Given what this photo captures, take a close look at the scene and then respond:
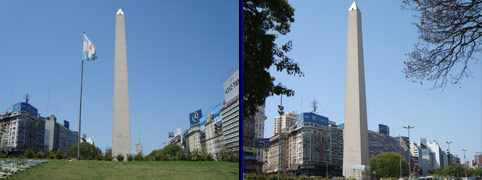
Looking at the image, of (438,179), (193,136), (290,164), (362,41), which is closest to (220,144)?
(193,136)

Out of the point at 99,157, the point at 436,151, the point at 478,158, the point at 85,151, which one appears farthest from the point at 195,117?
the point at 436,151

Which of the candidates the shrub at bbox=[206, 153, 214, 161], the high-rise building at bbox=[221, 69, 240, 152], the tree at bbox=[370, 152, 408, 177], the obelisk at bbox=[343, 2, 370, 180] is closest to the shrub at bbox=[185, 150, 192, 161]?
the shrub at bbox=[206, 153, 214, 161]

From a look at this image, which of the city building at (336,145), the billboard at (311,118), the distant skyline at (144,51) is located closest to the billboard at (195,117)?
the distant skyline at (144,51)

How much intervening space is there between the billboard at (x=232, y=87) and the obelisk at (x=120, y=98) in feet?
4.27

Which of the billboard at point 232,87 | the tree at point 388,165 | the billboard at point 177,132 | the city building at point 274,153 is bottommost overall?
the tree at point 388,165

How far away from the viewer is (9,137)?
4.03 m

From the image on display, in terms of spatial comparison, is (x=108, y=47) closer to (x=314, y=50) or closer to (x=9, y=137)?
(x=9, y=137)

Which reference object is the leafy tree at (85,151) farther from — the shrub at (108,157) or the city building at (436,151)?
the city building at (436,151)

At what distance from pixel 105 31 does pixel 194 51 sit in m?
1.36

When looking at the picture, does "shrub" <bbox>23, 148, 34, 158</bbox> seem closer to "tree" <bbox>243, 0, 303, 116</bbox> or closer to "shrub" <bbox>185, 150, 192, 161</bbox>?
"shrub" <bbox>185, 150, 192, 161</bbox>

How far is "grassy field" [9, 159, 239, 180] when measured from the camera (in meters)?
4.14

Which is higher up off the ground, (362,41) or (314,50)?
(362,41)

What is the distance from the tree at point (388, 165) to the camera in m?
13.9

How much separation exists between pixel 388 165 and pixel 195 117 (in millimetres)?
10620
